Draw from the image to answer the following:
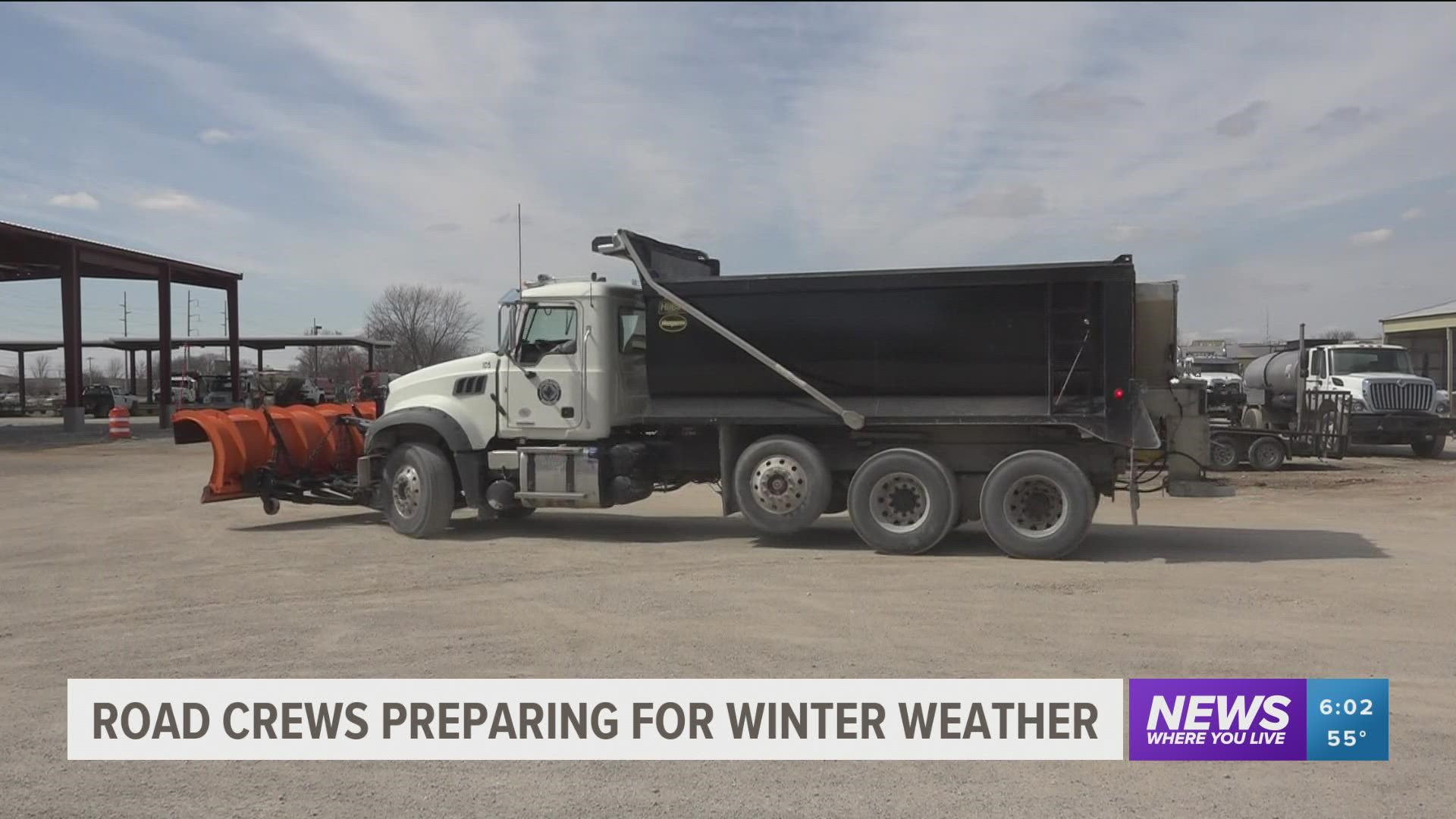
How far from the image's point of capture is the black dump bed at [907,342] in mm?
9883

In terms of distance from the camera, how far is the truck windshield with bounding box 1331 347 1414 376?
22.5 m

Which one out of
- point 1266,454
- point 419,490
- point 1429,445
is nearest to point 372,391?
point 419,490

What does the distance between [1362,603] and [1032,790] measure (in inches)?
196

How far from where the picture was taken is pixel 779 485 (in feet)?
35.1

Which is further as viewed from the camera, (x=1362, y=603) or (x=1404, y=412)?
(x=1404, y=412)

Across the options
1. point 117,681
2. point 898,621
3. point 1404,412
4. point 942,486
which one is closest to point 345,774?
point 117,681

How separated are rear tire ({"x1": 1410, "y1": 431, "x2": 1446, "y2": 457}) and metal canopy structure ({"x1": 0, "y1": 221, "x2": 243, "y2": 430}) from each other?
3652 centimetres

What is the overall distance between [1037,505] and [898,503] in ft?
4.43

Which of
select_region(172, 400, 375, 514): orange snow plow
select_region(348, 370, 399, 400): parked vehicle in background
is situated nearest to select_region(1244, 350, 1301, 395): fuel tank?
select_region(348, 370, 399, 400): parked vehicle in background

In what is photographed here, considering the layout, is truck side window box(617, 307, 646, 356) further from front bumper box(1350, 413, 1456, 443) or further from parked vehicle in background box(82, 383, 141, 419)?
parked vehicle in background box(82, 383, 141, 419)

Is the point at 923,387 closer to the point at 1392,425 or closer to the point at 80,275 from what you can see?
the point at 1392,425

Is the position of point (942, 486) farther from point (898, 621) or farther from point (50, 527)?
point (50, 527)

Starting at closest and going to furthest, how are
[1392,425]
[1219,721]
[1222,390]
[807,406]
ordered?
[1219,721]
[807,406]
[1392,425]
[1222,390]

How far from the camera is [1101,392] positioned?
988 centimetres
